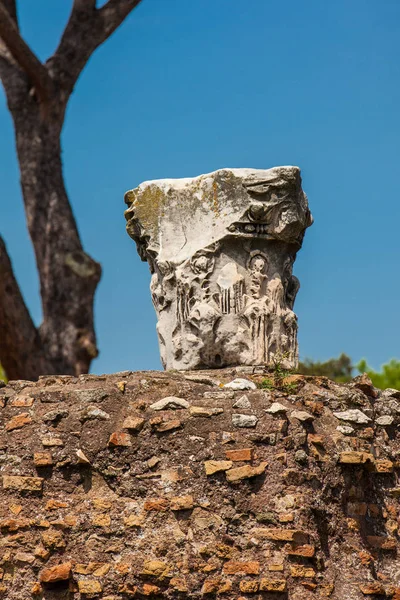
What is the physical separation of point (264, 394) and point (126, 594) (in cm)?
130

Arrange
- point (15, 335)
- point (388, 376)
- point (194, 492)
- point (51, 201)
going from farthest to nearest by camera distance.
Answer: point (388, 376)
point (51, 201)
point (15, 335)
point (194, 492)

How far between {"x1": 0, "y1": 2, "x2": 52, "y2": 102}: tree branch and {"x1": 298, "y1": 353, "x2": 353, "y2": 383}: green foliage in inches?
355

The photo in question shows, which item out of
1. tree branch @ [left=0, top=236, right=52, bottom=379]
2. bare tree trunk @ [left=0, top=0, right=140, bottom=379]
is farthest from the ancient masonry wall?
bare tree trunk @ [left=0, top=0, right=140, bottom=379]

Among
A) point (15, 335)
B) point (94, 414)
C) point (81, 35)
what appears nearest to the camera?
point (94, 414)

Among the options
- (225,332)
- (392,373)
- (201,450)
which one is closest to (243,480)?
(201,450)

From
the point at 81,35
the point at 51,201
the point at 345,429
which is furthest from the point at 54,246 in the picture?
the point at 345,429

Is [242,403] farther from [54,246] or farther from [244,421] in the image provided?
[54,246]

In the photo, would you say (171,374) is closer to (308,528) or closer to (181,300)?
(181,300)

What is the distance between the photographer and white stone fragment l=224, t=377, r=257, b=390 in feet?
20.0

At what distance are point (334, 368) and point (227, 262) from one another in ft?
54.7

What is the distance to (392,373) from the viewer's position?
2269 cm

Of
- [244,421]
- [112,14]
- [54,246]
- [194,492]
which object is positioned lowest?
[194,492]

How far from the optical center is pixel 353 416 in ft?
20.1

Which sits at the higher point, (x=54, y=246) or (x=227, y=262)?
(x=54, y=246)
